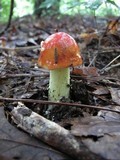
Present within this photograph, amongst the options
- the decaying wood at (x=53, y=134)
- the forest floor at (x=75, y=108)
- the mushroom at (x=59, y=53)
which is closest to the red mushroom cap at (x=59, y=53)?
the mushroom at (x=59, y=53)

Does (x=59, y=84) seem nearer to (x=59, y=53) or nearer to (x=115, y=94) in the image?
(x=59, y=53)

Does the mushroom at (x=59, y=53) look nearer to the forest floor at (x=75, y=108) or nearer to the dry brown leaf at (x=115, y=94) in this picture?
the forest floor at (x=75, y=108)

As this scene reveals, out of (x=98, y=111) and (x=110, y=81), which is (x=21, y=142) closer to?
(x=98, y=111)

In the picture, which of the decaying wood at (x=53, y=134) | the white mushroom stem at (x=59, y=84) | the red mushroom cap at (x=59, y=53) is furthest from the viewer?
the white mushroom stem at (x=59, y=84)

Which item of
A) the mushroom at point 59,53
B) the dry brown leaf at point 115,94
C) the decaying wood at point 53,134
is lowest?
the decaying wood at point 53,134

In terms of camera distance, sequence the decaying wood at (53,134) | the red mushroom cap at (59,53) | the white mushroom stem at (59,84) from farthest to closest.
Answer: the white mushroom stem at (59,84), the red mushroom cap at (59,53), the decaying wood at (53,134)

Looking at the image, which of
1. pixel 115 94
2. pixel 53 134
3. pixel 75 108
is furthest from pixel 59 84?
pixel 53 134

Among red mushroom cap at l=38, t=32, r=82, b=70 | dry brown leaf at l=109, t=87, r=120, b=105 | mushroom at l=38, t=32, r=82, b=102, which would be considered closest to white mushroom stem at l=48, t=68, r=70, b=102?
mushroom at l=38, t=32, r=82, b=102

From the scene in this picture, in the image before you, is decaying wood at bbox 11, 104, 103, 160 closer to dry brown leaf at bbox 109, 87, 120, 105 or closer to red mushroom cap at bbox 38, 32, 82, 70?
red mushroom cap at bbox 38, 32, 82, 70
